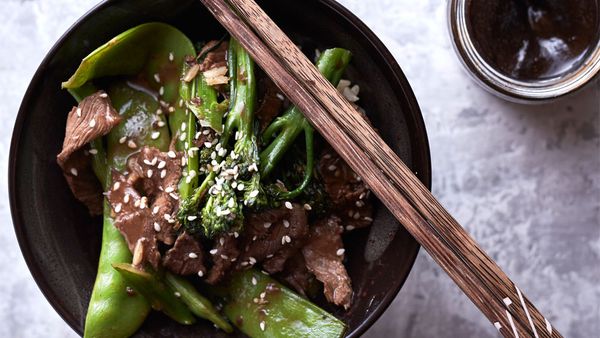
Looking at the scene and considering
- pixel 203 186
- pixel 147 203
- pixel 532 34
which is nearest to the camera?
pixel 203 186

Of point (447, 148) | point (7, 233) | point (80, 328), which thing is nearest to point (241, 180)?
point (80, 328)

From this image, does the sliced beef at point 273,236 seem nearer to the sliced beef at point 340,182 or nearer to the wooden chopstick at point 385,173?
the sliced beef at point 340,182

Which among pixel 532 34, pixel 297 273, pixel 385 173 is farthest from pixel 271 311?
pixel 532 34

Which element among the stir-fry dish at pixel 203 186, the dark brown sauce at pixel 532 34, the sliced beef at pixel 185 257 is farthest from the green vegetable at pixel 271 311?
the dark brown sauce at pixel 532 34

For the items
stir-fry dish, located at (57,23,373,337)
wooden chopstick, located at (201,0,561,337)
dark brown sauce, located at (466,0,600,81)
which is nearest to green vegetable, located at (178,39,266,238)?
stir-fry dish, located at (57,23,373,337)

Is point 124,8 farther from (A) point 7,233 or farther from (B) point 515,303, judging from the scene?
(B) point 515,303

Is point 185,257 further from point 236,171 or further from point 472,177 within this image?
point 472,177

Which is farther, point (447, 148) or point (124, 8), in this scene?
point (447, 148)
